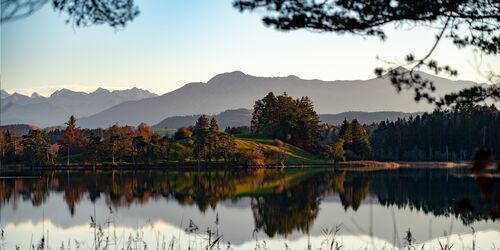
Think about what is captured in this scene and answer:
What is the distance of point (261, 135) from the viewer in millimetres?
111062

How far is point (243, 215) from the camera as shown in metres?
33.3

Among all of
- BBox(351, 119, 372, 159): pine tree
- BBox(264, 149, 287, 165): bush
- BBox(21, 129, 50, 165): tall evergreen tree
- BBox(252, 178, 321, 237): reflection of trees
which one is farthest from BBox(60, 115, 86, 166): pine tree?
BBox(252, 178, 321, 237): reflection of trees

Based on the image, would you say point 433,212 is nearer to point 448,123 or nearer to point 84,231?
point 84,231

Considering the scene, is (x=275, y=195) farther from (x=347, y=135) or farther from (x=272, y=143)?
(x=272, y=143)

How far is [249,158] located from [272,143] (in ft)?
50.5

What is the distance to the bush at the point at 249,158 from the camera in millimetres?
90188

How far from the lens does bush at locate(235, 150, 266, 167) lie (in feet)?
296

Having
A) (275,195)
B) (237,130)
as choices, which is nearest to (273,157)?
(237,130)

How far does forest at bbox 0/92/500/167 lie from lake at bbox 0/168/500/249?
37.4 metres

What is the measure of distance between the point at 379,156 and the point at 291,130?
1854 cm

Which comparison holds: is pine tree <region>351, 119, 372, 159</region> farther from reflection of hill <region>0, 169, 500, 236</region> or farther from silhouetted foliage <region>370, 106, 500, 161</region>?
reflection of hill <region>0, 169, 500, 236</region>

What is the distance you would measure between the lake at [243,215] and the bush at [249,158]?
35.7m

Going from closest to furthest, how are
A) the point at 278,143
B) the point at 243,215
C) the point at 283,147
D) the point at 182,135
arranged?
1. the point at 243,215
2. the point at 283,147
3. the point at 278,143
4. the point at 182,135

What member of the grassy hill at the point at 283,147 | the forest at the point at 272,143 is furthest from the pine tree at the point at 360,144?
the grassy hill at the point at 283,147
